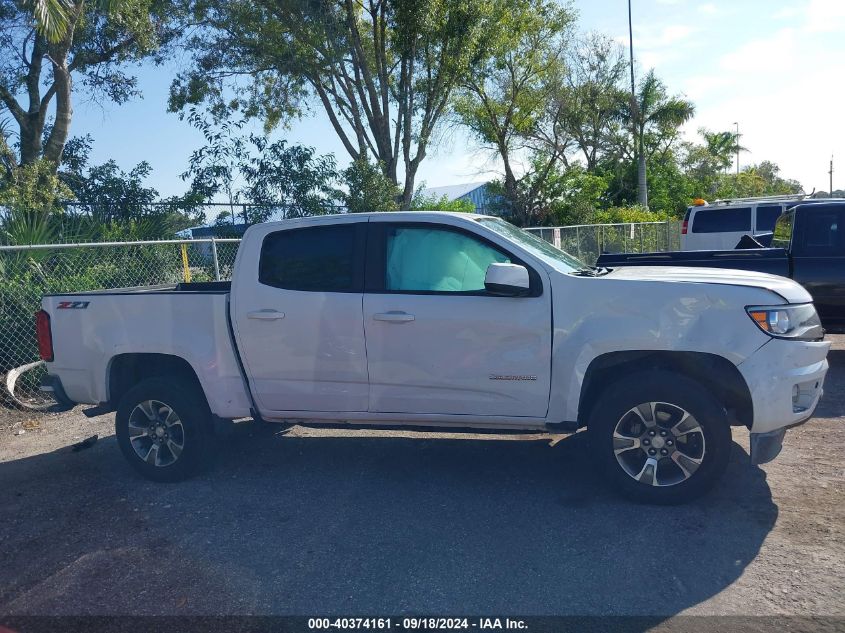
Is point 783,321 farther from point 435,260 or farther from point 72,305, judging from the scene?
point 72,305

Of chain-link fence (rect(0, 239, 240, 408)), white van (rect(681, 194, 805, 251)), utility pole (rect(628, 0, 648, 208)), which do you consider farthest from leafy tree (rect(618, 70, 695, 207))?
chain-link fence (rect(0, 239, 240, 408))

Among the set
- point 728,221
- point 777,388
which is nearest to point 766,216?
point 728,221

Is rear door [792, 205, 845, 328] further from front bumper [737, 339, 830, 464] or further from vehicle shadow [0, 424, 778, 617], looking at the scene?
front bumper [737, 339, 830, 464]

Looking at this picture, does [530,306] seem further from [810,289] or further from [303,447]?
[810,289]

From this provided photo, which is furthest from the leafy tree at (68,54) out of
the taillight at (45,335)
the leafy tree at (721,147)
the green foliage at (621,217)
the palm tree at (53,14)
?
the leafy tree at (721,147)

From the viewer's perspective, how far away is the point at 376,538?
4.66 m

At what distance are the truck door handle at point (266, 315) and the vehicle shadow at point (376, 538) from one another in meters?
1.30

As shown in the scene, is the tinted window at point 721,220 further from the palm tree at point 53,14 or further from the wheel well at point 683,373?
the palm tree at point 53,14

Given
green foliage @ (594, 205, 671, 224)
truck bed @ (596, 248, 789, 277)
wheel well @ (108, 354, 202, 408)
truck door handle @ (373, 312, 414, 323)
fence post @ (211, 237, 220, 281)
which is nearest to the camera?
truck door handle @ (373, 312, 414, 323)

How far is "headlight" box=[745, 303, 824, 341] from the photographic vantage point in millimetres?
4703

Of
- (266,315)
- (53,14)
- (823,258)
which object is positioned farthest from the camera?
(53,14)

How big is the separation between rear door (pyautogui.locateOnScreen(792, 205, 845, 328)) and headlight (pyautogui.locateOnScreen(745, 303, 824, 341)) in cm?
399

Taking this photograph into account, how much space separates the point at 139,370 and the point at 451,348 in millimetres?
2765

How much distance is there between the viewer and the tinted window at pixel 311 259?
558 cm
